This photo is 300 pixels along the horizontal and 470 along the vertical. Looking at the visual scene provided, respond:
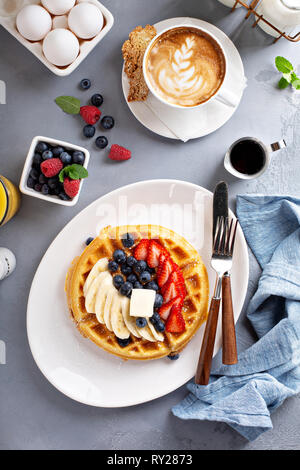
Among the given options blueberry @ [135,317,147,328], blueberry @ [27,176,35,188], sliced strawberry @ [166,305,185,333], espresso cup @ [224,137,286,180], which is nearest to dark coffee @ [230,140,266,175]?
espresso cup @ [224,137,286,180]

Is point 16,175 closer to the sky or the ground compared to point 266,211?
closer to the ground

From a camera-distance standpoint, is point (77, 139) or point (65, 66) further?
point (77, 139)

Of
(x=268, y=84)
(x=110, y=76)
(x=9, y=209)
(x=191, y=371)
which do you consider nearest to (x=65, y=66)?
(x=110, y=76)

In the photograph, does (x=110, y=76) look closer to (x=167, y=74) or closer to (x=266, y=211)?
(x=167, y=74)

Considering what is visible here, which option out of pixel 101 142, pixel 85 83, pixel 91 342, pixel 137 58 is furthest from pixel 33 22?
pixel 91 342

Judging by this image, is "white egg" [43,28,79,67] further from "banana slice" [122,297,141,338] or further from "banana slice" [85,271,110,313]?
"banana slice" [122,297,141,338]

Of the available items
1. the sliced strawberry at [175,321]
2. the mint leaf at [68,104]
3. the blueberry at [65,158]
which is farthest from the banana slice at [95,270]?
the mint leaf at [68,104]

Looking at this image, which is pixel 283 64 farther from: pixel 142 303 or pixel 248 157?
pixel 142 303
